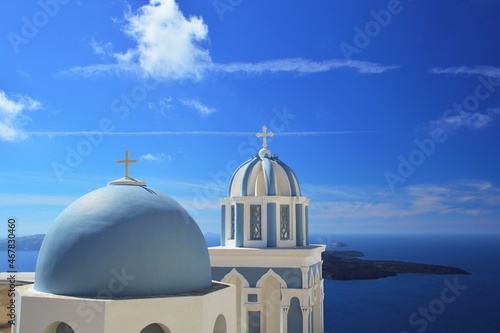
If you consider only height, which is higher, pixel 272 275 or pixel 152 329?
pixel 272 275

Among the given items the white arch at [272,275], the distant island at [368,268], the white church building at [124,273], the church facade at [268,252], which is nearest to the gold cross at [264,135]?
the church facade at [268,252]

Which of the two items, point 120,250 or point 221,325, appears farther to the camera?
point 221,325

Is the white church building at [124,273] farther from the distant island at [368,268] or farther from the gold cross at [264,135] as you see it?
the distant island at [368,268]

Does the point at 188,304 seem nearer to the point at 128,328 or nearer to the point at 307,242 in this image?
the point at 128,328

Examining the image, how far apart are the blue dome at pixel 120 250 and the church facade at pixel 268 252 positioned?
6.15 m

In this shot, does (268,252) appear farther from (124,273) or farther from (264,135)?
(124,273)

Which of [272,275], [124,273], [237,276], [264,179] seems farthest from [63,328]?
[264,179]

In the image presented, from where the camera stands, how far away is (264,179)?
1543 centimetres

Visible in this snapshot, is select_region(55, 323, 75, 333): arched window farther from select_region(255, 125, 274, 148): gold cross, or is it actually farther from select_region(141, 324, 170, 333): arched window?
select_region(255, 125, 274, 148): gold cross

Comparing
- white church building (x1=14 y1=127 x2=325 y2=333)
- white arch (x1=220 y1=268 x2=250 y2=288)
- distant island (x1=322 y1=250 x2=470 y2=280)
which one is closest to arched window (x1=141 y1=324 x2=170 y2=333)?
white church building (x1=14 y1=127 x2=325 y2=333)

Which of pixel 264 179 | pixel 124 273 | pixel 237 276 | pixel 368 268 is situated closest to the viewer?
pixel 124 273

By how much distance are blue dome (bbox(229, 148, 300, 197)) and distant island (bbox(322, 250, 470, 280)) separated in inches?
945

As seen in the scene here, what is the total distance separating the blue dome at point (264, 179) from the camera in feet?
50.3

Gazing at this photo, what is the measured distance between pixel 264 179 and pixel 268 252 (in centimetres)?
261
